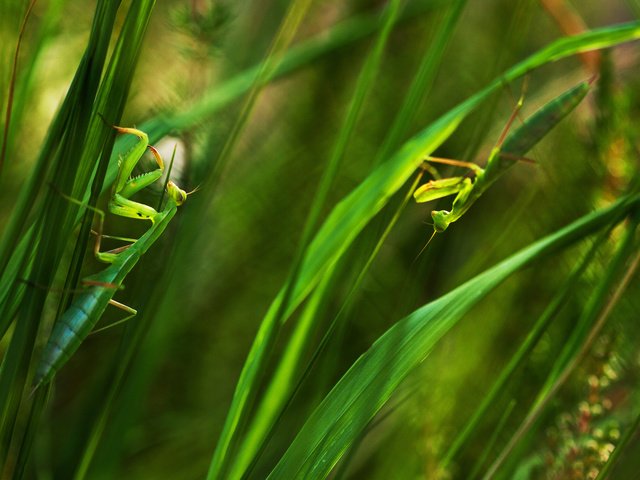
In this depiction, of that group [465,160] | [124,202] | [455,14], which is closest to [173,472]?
[124,202]

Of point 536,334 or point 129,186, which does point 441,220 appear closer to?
point 536,334

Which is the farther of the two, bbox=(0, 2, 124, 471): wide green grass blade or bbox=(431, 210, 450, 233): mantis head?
bbox=(431, 210, 450, 233): mantis head

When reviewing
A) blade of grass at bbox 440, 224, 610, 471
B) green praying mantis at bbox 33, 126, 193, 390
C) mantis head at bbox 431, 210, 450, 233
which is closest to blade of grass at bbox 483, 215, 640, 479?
blade of grass at bbox 440, 224, 610, 471

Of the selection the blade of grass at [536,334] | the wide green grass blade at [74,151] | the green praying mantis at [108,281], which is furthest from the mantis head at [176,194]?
the blade of grass at [536,334]

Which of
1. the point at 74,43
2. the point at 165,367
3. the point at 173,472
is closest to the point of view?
the point at 173,472

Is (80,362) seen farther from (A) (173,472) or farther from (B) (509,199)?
(B) (509,199)

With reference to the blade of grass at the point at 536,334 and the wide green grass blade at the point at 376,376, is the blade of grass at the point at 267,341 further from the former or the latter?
the blade of grass at the point at 536,334

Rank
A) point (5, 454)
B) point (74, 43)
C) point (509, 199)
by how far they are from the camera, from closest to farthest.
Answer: point (5, 454), point (74, 43), point (509, 199)

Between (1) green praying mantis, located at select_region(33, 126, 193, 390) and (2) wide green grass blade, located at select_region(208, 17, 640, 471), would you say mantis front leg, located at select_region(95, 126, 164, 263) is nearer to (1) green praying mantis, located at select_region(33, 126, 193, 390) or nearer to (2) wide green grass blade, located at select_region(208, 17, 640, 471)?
(1) green praying mantis, located at select_region(33, 126, 193, 390)
